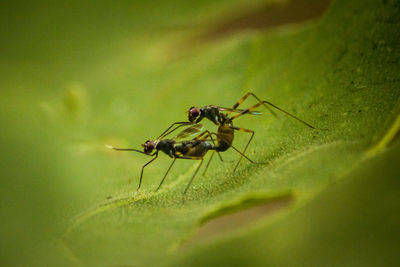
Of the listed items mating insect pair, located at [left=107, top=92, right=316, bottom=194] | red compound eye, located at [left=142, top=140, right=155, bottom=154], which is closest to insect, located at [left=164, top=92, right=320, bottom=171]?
mating insect pair, located at [left=107, top=92, right=316, bottom=194]

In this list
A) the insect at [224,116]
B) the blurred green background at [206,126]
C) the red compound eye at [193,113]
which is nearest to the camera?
the blurred green background at [206,126]

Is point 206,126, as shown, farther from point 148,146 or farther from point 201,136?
point 148,146

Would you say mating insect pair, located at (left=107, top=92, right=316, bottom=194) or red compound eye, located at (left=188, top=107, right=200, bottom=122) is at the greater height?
red compound eye, located at (left=188, top=107, right=200, bottom=122)

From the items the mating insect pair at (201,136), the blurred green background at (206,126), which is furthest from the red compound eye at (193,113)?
the blurred green background at (206,126)

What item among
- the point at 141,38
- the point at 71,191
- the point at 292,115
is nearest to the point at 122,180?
the point at 71,191

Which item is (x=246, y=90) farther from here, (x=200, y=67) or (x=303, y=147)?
(x=303, y=147)

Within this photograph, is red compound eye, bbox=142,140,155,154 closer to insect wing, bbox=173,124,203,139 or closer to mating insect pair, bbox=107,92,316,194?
mating insect pair, bbox=107,92,316,194

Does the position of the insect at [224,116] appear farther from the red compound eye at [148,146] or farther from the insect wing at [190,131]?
the red compound eye at [148,146]
